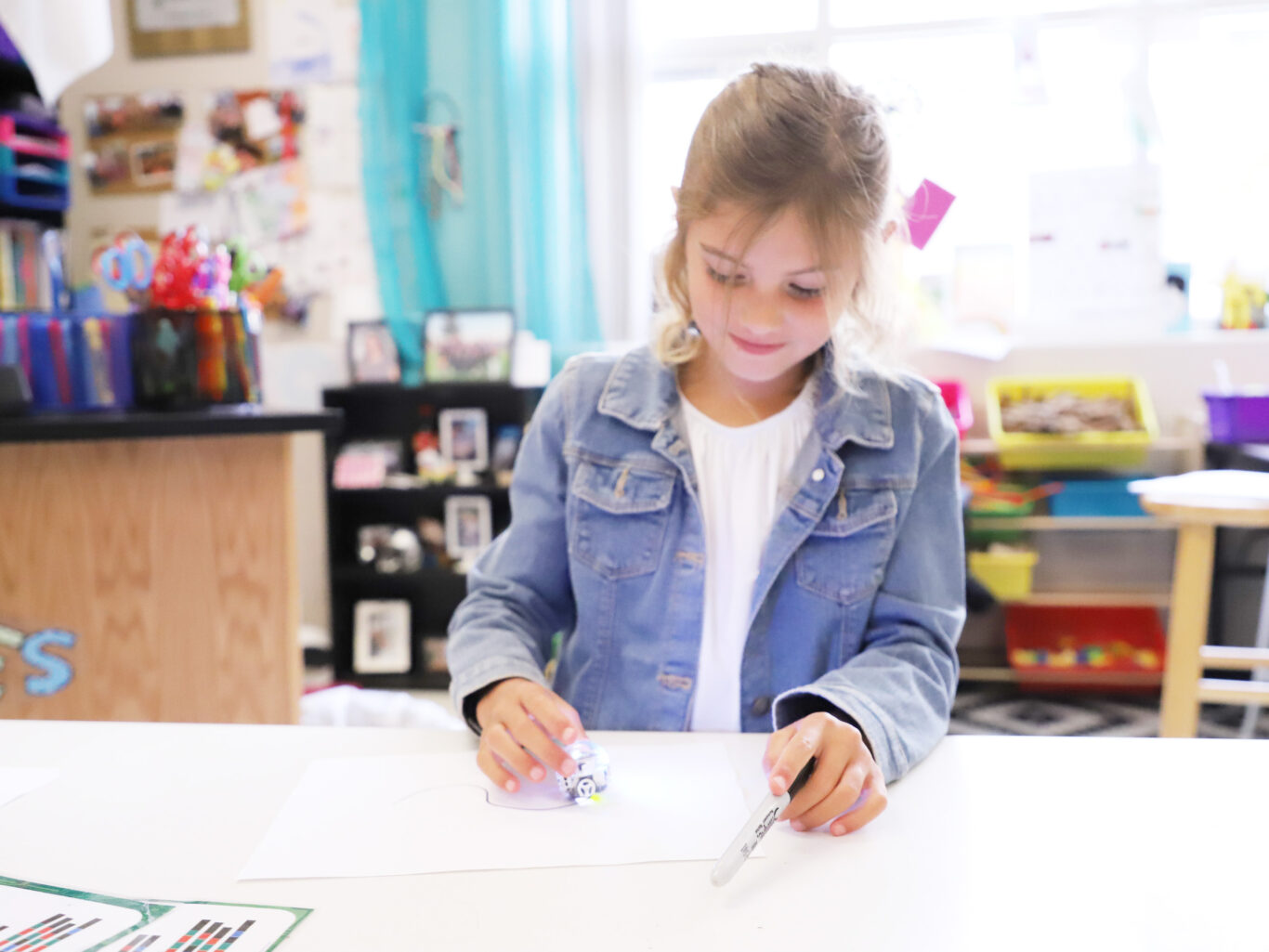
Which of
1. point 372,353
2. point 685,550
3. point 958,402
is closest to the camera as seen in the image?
point 685,550

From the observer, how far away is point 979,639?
2.82 meters

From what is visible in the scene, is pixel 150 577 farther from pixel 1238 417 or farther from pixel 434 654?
pixel 1238 417

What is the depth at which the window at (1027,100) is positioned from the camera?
9.02ft

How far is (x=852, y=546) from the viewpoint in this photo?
868mm

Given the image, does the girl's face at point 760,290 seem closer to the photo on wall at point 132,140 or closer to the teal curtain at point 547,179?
the teal curtain at point 547,179

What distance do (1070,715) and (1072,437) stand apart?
27.9 inches

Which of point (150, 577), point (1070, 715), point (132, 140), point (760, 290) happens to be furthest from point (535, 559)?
point (132, 140)

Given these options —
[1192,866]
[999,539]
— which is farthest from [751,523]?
[999,539]

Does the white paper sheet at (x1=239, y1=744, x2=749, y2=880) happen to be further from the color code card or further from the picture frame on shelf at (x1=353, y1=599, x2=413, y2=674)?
the picture frame on shelf at (x1=353, y1=599, x2=413, y2=674)

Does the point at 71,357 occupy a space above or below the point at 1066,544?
above

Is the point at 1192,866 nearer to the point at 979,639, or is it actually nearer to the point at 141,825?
the point at 141,825

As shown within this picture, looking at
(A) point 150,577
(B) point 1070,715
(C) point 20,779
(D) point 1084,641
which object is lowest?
(B) point 1070,715

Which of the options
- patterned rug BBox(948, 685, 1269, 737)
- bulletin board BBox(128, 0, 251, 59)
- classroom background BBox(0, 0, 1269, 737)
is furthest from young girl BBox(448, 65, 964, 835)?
bulletin board BBox(128, 0, 251, 59)

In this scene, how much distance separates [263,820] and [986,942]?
40cm
